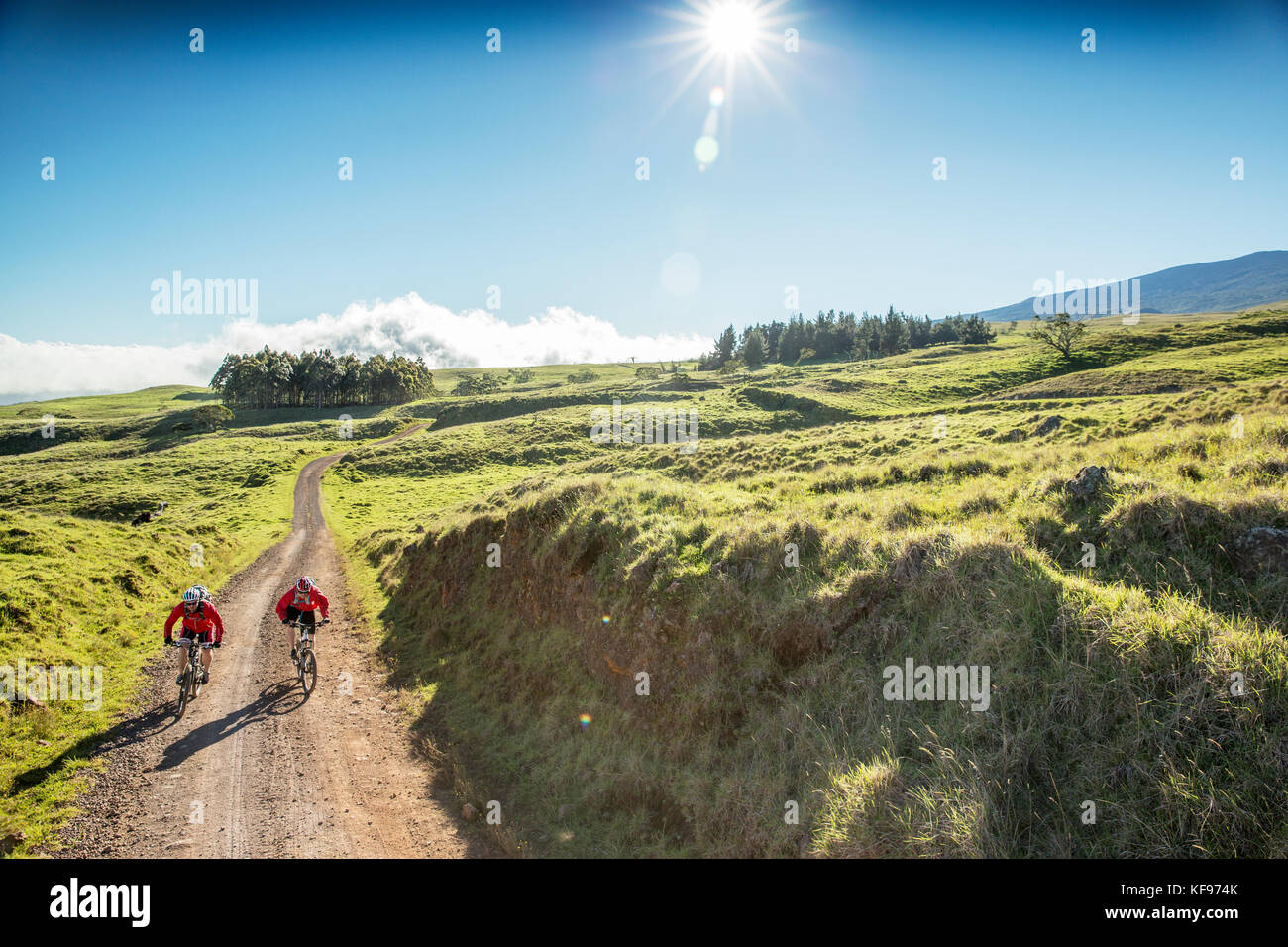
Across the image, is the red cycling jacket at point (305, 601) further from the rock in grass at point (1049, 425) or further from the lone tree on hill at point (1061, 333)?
the lone tree on hill at point (1061, 333)

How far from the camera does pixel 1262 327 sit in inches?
3027

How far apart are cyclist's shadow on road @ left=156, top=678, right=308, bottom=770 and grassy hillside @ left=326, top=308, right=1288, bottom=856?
2370mm

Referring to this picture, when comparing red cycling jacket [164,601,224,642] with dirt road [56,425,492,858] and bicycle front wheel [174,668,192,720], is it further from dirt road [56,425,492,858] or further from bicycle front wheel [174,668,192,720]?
dirt road [56,425,492,858]

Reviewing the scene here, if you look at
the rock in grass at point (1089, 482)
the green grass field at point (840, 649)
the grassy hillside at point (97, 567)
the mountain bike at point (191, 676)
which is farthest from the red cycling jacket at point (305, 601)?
the rock in grass at point (1089, 482)

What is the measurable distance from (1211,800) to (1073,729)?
42.4 inches

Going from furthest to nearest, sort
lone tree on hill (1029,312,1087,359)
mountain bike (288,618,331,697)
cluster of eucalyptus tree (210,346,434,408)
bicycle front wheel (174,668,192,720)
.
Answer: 1. cluster of eucalyptus tree (210,346,434,408)
2. lone tree on hill (1029,312,1087,359)
3. mountain bike (288,618,331,697)
4. bicycle front wheel (174,668,192,720)

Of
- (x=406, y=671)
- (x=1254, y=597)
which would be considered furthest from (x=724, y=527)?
(x=406, y=671)

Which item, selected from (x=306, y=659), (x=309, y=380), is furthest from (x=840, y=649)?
(x=309, y=380)

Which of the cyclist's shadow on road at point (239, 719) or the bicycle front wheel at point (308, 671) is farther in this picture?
the bicycle front wheel at point (308, 671)

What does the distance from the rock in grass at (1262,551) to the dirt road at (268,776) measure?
10.2 meters

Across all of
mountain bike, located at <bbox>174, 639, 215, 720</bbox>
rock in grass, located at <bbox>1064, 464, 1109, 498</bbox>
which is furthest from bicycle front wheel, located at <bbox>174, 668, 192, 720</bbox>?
rock in grass, located at <bbox>1064, 464, 1109, 498</bbox>

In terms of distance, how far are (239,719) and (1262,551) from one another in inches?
658

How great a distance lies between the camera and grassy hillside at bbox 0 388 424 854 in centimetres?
930

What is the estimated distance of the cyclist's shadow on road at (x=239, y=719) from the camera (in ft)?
32.4
